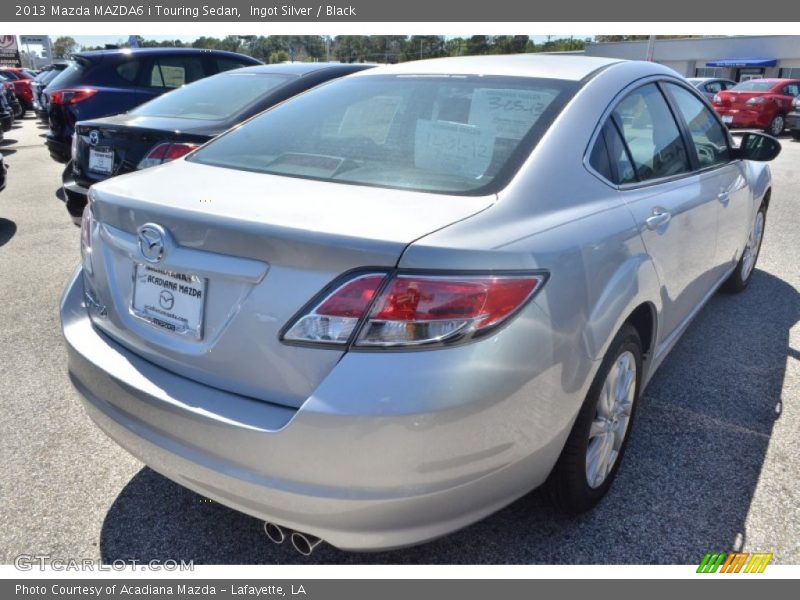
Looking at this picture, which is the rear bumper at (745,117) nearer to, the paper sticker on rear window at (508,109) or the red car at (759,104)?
the red car at (759,104)

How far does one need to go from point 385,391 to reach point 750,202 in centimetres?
352

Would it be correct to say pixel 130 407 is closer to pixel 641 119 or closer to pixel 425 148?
pixel 425 148

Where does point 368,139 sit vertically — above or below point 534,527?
above

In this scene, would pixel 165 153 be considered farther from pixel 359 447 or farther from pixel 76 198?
pixel 359 447

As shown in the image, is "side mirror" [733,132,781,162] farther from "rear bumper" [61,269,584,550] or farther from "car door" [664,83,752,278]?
"rear bumper" [61,269,584,550]

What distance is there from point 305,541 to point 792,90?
21.3 metres

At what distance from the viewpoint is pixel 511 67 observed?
8.88 ft

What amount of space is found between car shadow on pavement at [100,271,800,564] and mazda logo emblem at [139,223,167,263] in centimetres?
104

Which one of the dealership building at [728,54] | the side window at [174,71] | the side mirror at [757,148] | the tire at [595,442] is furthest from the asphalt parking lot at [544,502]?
the dealership building at [728,54]

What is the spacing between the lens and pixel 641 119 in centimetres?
278

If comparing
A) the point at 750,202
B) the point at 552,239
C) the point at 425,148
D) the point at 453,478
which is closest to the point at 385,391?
the point at 453,478

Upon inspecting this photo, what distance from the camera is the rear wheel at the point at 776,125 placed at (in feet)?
59.1

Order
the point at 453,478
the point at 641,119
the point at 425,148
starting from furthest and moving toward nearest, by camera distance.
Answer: the point at 641,119 → the point at 425,148 → the point at 453,478
